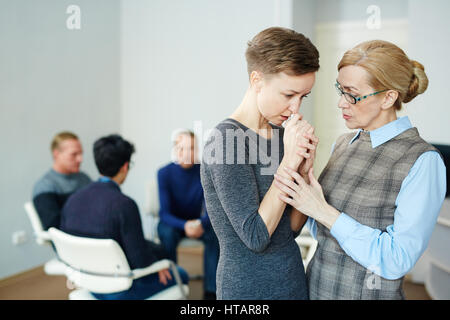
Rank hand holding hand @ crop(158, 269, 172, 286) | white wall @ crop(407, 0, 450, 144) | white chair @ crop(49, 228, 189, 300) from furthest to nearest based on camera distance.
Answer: white wall @ crop(407, 0, 450, 144), hand holding hand @ crop(158, 269, 172, 286), white chair @ crop(49, 228, 189, 300)

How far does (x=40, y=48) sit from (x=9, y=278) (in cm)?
182

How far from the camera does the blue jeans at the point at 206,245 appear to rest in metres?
2.83

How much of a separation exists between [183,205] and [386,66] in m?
2.26

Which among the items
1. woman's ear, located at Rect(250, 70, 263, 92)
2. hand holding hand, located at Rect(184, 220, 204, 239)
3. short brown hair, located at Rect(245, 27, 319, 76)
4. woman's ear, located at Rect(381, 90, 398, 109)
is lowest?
hand holding hand, located at Rect(184, 220, 204, 239)

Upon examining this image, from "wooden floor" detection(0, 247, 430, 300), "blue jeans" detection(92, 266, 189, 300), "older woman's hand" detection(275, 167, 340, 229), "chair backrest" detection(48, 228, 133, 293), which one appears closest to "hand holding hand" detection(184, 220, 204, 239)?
"wooden floor" detection(0, 247, 430, 300)

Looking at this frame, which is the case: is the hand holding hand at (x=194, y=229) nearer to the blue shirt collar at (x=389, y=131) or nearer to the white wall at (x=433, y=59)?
the white wall at (x=433, y=59)

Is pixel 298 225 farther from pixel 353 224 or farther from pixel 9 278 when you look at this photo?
pixel 9 278

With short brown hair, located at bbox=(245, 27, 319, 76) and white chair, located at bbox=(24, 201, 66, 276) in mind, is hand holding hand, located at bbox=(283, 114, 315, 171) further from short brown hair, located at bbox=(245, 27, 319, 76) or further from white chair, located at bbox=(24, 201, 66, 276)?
white chair, located at bbox=(24, 201, 66, 276)

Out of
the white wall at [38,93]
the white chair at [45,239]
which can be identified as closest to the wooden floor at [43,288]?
the white wall at [38,93]

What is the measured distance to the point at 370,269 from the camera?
98 centimetres

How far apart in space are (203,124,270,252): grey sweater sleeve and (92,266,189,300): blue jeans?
1.18m

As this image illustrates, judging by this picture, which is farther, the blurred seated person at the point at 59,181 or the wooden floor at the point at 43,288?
the wooden floor at the point at 43,288

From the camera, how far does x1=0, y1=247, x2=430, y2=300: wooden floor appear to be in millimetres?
2932
